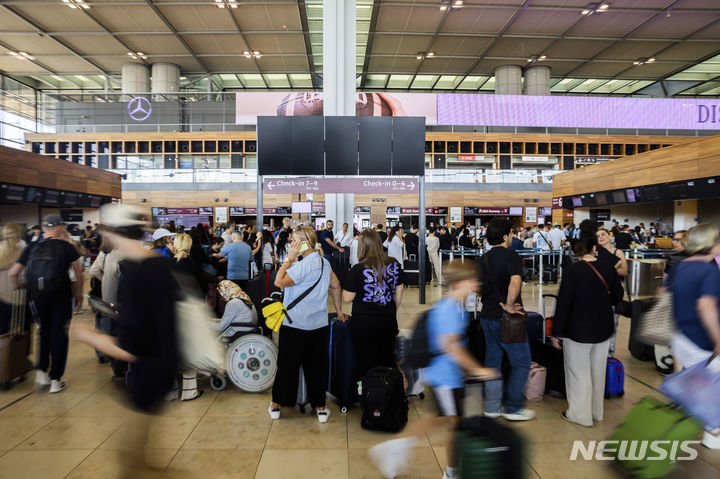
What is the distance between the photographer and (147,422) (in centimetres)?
194

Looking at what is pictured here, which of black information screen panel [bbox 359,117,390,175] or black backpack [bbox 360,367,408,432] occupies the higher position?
black information screen panel [bbox 359,117,390,175]

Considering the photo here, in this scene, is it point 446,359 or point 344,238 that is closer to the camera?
point 446,359

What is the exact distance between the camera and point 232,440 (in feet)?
10.4

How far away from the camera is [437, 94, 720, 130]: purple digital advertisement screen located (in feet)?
32.0

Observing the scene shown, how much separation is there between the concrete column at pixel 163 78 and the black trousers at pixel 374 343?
87.4 feet

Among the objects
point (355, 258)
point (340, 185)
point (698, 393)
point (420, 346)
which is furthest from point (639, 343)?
point (355, 258)

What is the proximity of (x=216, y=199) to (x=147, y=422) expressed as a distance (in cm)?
2260

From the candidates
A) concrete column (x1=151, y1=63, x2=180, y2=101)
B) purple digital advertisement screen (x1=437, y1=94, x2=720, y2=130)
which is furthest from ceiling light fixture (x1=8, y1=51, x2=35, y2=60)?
purple digital advertisement screen (x1=437, y1=94, x2=720, y2=130)

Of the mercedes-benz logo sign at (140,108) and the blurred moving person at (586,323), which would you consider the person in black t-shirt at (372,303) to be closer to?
the blurred moving person at (586,323)

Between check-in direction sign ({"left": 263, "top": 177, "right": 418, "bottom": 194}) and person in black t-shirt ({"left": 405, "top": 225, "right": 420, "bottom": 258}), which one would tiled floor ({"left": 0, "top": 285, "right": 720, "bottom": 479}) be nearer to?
check-in direction sign ({"left": 263, "top": 177, "right": 418, "bottom": 194})

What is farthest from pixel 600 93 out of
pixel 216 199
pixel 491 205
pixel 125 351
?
pixel 125 351

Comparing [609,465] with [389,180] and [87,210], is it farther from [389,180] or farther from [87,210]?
[87,210]

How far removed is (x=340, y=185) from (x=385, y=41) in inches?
693

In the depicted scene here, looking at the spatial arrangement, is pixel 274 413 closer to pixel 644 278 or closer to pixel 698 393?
pixel 698 393
